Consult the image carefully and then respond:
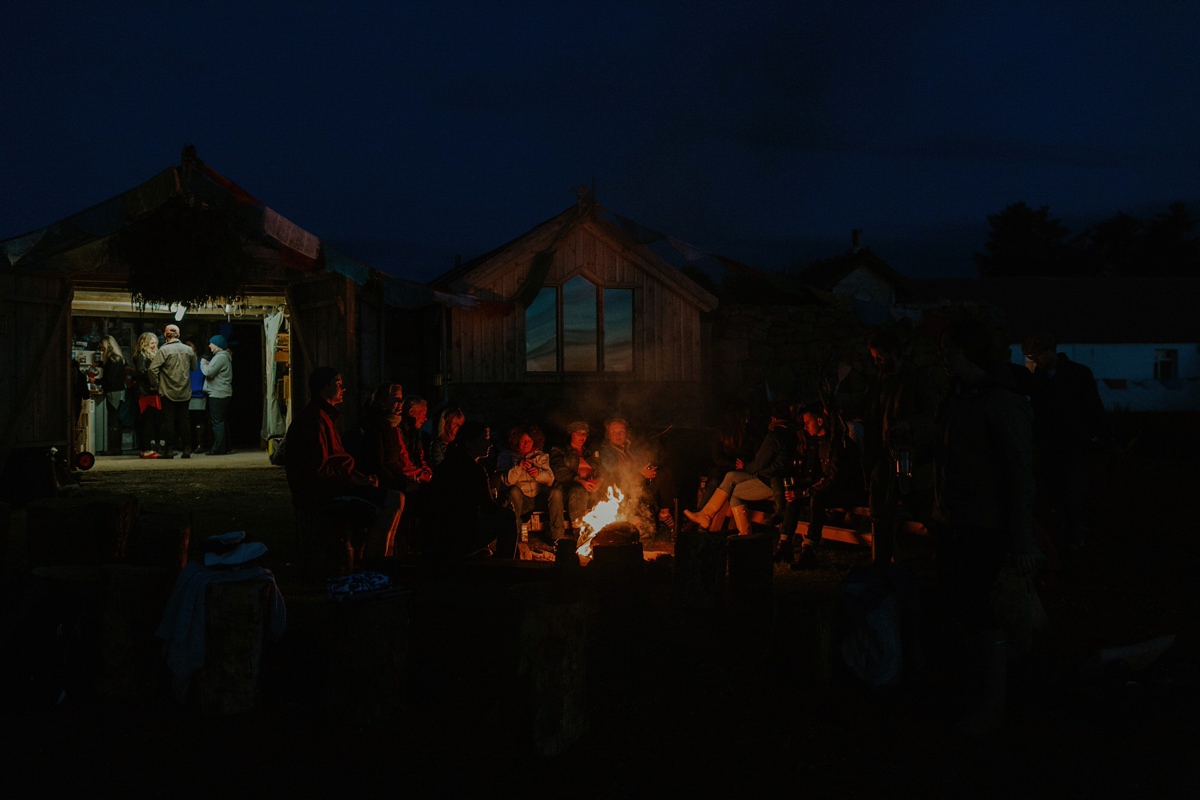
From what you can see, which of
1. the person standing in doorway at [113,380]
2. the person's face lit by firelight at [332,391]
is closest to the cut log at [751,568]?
the person's face lit by firelight at [332,391]

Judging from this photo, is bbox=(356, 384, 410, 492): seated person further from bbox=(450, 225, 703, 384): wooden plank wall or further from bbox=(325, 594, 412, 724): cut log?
bbox=(450, 225, 703, 384): wooden plank wall

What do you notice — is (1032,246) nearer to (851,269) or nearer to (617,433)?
(851,269)

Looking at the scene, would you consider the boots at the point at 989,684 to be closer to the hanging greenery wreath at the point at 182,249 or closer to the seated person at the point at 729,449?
the seated person at the point at 729,449

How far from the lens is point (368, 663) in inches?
169

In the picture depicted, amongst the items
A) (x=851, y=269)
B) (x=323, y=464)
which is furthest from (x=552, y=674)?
(x=851, y=269)

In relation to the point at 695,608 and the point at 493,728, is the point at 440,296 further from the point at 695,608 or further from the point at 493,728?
the point at 493,728

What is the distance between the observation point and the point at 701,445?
1095 cm

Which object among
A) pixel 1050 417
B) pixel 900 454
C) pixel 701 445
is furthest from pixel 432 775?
pixel 701 445

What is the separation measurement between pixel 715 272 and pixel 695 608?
9.52 metres

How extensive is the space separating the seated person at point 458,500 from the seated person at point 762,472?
3.07m

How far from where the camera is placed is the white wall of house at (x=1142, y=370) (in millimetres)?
38281

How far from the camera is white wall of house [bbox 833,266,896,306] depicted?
35.8 meters

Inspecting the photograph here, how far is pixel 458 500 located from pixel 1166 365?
4200 cm

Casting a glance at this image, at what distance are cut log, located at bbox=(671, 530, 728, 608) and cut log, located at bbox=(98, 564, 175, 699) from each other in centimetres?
327
